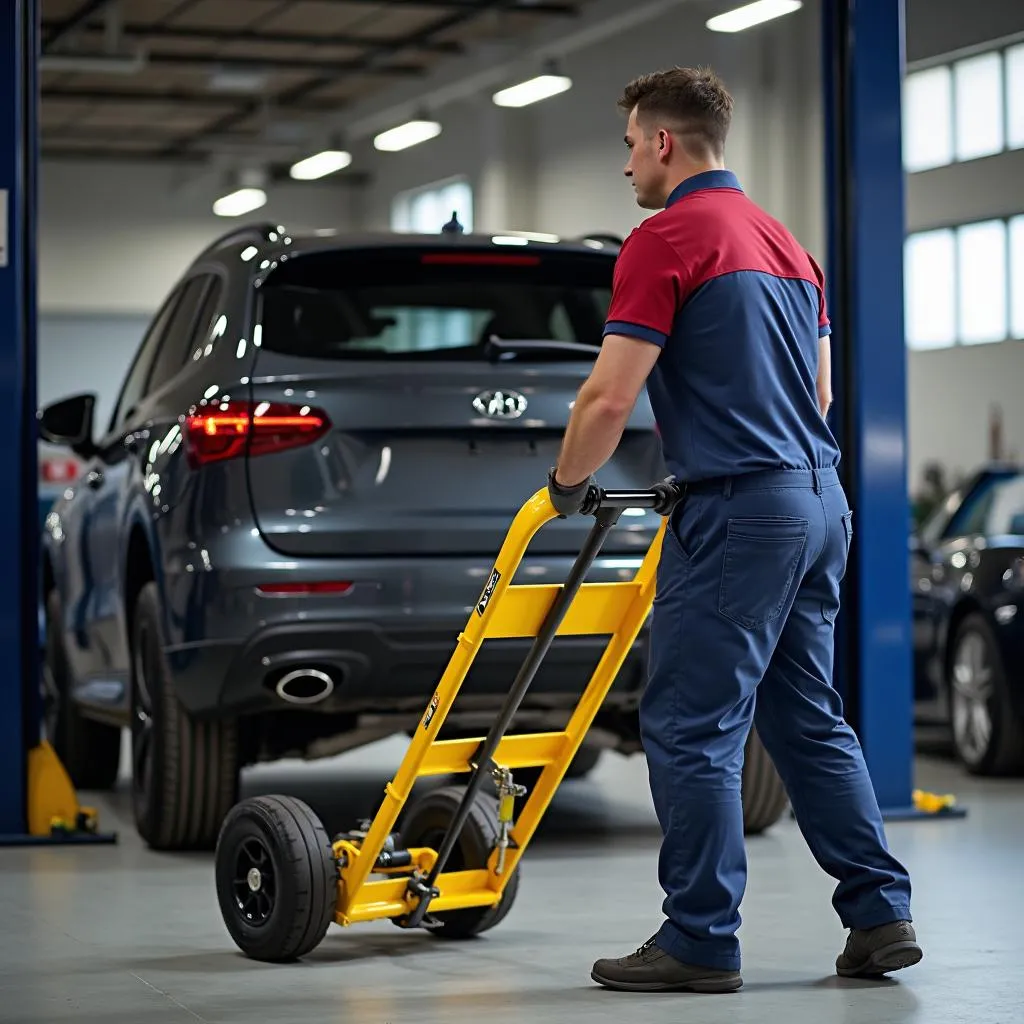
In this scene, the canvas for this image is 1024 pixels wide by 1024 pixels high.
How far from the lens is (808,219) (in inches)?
754

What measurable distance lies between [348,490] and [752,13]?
10875mm

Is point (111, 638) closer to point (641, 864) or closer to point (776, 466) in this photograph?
point (641, 864)

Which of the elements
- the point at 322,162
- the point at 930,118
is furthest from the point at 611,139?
the point at 322,162

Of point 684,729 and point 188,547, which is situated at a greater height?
point 188,547

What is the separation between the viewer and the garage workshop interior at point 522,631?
428 cm

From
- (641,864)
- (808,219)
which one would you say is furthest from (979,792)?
(808,219)

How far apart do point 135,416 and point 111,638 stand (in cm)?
80

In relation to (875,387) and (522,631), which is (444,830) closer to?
(522,631)

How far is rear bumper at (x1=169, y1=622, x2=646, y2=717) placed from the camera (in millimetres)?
6047

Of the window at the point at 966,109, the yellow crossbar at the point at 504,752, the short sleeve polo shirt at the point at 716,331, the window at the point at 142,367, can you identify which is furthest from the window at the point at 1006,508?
the window at the point at 966,109

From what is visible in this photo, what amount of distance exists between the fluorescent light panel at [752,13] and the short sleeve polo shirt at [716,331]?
11979 millimetres

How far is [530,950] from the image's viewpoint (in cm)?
495

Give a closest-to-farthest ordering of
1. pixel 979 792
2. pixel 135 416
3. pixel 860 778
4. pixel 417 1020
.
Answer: pixel 417 1020 < pixel 860 778 < pixel 135 416 < pixel 979 792

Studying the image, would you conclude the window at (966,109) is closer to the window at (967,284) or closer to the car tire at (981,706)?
the window at (967,284)
